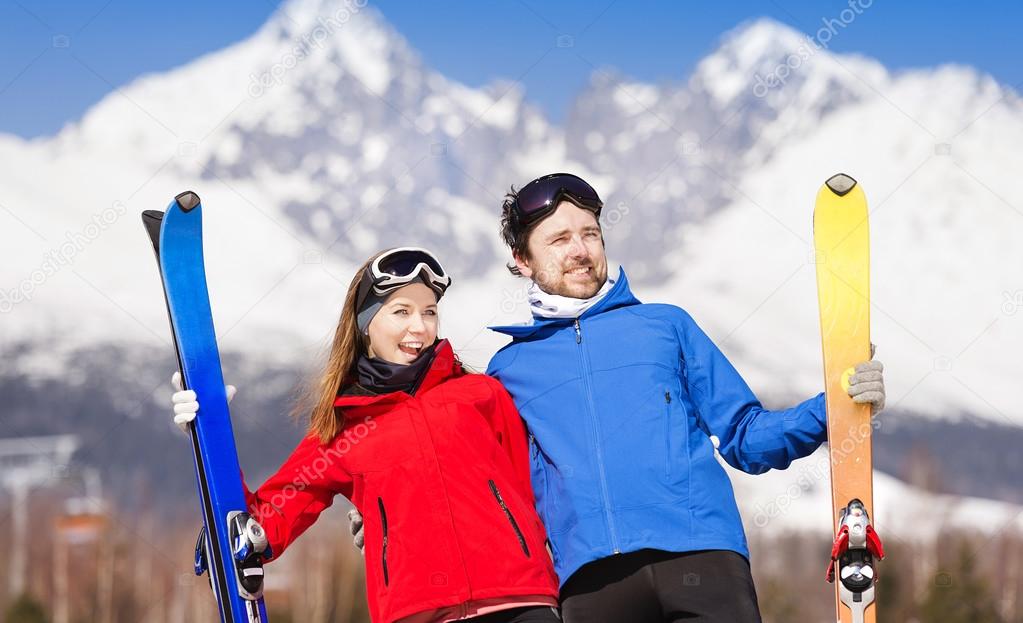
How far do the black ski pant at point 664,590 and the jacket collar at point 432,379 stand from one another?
748mm

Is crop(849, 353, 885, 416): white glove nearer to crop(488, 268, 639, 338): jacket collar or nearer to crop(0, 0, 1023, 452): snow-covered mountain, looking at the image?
crop(488, 268, 639, 338): jacket collar

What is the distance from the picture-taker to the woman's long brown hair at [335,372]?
366 centimetres

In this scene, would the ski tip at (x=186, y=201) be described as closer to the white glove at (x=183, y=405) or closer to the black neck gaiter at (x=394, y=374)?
the white glove at (x=183, y=405)

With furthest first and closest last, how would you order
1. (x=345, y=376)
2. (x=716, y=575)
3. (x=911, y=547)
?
(x=911, y=547) → (x=345, y=376) → (x=716, y=575)

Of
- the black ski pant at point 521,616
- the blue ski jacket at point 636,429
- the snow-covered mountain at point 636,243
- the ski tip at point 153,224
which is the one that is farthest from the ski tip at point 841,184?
the snow-covered mountain at point 636,243

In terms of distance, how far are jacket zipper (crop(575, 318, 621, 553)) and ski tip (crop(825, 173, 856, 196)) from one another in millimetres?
1061

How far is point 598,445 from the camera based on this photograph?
3344mm

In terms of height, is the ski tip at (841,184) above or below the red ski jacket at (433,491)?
above

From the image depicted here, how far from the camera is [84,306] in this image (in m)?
149

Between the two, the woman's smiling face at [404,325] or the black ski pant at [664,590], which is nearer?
the black ski pant at [664,590]

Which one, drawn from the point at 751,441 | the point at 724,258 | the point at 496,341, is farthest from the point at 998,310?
the point at 751,441

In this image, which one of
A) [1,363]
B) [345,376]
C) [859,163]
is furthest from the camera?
[859,163]

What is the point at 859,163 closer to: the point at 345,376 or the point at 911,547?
the point at 911,547

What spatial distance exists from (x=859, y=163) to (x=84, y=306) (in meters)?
121
